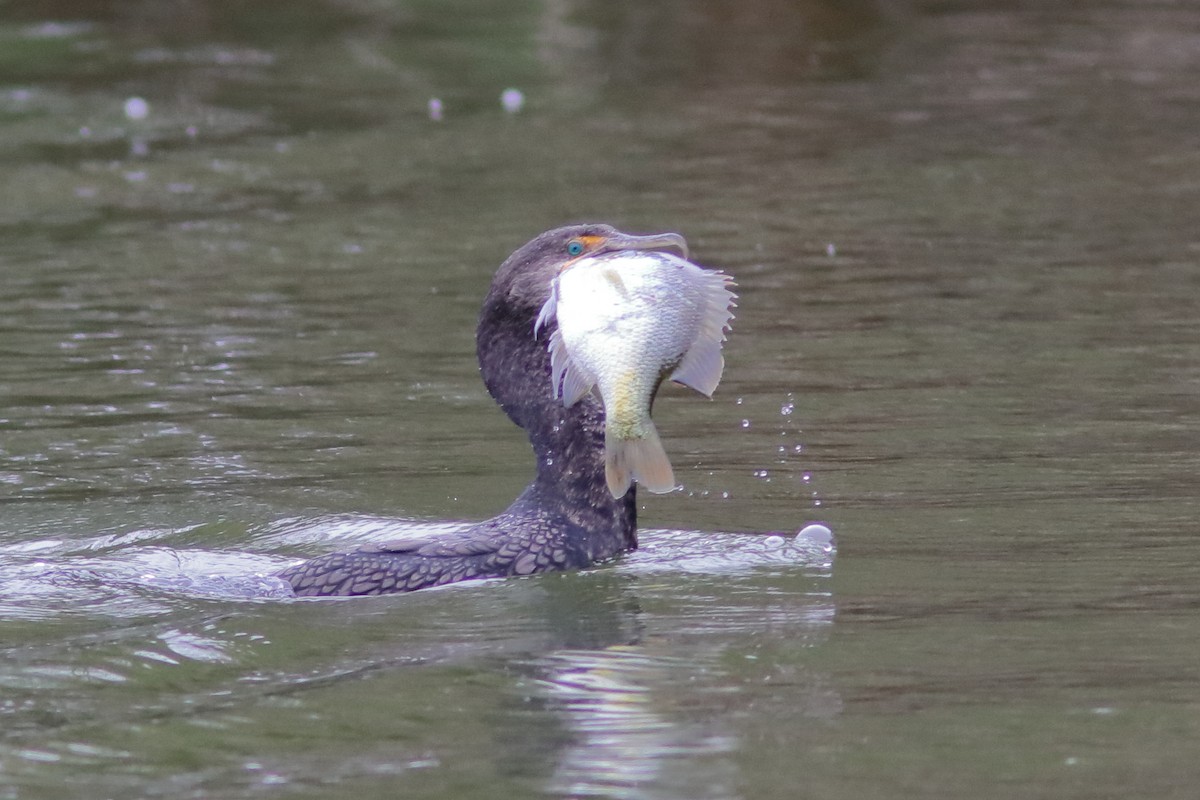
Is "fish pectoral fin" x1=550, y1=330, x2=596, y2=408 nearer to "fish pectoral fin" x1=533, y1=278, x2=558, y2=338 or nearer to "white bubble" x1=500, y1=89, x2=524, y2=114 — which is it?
"fish pectoral fin" x1=533, y1=278, x2=558, y2=338

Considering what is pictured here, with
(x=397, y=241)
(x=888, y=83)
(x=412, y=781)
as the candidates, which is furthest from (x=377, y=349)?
(x=888, y=83)

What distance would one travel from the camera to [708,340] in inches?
242

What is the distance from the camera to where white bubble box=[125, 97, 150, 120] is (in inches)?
711

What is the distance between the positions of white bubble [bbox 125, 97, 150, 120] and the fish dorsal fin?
12.8m

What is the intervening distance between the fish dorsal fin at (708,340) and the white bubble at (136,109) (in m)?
12.8

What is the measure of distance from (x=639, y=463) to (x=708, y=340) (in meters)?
0.48

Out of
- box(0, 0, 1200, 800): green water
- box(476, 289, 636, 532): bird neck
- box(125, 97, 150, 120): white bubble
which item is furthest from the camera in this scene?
box(125, 97, 150, 120): white bubble

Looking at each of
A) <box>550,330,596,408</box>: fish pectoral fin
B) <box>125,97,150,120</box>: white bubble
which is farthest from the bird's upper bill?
<box>125,97,150,120</box>: white bubble

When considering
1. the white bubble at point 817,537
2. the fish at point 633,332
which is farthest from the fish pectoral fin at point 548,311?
the white bubble at point 817,537

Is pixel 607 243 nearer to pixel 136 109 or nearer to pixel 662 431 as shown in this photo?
pixel 662 431

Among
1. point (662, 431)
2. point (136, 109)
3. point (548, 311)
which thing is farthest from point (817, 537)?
point (136, 109)

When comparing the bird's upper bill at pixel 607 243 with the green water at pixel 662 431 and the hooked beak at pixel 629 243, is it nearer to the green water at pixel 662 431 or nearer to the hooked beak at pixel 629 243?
the hooked beak at pixel 629 243

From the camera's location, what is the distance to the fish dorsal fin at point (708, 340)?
6082 millimetres

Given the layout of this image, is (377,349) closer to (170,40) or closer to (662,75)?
(662,75)
